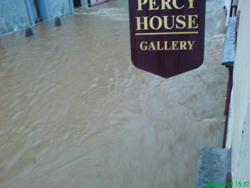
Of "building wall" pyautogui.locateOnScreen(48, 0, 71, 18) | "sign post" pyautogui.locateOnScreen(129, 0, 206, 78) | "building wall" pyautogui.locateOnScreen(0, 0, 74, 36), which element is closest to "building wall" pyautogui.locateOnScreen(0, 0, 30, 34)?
"building wall" pyautogui.locateOnScreen(0, 0, 74, 36)

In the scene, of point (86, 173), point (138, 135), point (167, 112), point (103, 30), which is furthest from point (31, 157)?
point (103, 30)

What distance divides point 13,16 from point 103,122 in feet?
32.5

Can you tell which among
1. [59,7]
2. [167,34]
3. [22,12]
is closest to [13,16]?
[22,12]

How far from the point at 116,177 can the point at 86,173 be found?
1.57 ft

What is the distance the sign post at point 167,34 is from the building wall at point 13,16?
11620 millimetres

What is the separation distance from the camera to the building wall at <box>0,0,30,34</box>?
1133cm

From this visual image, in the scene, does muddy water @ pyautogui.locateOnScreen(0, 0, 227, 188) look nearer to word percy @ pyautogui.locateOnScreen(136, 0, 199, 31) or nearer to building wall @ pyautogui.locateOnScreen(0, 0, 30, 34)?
word percy @ pyautogui.locateOnScreen(136, 0, 199, 31)

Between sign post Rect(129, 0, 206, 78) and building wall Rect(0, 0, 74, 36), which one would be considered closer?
sign post Rect(129, 0, 206, 78)

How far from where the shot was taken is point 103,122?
4816 millimetres

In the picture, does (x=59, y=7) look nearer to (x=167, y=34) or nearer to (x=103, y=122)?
(x=103, y=122)

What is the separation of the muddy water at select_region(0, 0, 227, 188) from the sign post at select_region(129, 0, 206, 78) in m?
2.32

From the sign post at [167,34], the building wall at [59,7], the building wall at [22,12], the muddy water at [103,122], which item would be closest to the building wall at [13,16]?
the building wall at [22,12]

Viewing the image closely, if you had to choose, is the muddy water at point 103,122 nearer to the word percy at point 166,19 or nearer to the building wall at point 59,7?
the word percy at point 166,19

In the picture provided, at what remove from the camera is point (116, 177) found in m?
3.61
